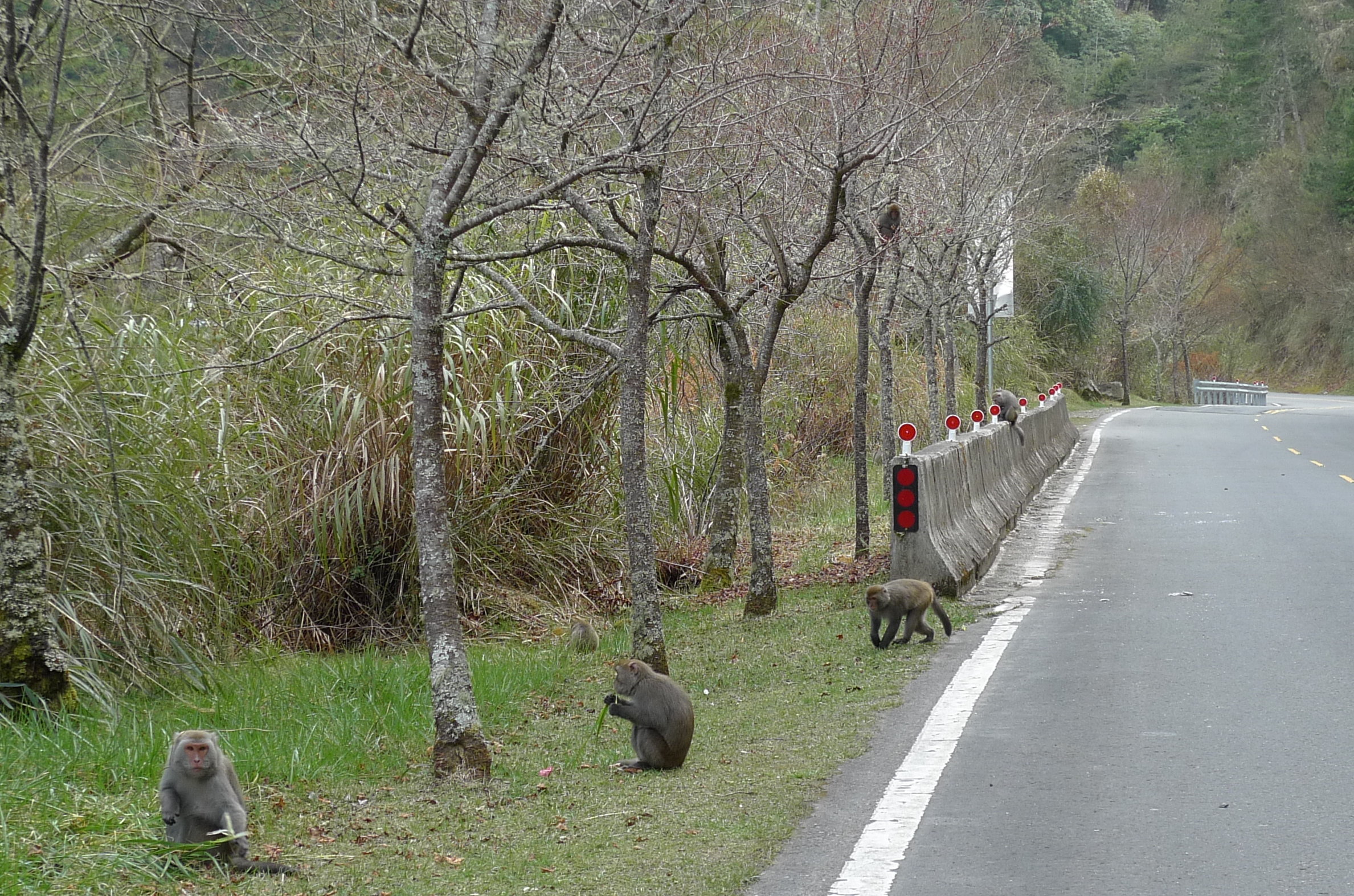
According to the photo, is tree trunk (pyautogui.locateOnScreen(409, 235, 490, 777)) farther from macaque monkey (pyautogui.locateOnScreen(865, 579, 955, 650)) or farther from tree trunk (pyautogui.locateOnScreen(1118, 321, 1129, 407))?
tree trunk (pyautogui.locateOnScreen(1118, 321, 1129, 407))

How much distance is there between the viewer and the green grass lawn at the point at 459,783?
199 inches

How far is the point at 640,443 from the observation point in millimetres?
8719

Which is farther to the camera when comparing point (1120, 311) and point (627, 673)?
point (1120, 311)

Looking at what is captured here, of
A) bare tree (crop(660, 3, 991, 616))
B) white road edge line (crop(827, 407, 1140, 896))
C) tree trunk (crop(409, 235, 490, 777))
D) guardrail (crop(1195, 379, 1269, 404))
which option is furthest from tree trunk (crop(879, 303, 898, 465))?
guardrail (crop(1195, 379, 1269, 404))

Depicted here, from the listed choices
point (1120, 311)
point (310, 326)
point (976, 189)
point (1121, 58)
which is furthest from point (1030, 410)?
point (1121, 58)

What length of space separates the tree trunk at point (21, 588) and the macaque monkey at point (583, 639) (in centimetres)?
374

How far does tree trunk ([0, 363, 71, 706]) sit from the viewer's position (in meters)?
7.36

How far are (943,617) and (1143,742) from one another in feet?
9.22

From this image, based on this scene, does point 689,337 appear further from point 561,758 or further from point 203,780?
point 203,780

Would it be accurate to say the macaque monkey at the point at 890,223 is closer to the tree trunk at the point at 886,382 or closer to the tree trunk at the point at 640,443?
the tree trunk at the point at 886,382

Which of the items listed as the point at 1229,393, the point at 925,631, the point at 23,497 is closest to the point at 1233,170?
the point at 1229,393

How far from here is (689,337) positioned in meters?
13.4

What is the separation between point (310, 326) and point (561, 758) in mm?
5617

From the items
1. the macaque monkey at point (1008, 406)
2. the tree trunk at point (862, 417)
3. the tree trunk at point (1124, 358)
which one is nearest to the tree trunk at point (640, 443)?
the tree trunk at point (862, 417)
